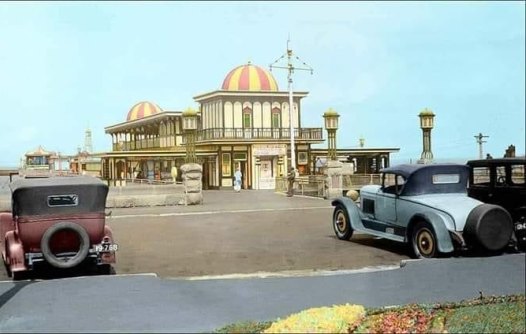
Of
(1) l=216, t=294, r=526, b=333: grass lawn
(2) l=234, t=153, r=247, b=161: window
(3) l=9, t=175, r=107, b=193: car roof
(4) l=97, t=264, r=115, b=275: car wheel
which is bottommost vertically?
(1) l=216, t=294, r=526, b=333: grass lawn

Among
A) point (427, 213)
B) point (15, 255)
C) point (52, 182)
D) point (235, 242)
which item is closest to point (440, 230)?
point (427, 213)

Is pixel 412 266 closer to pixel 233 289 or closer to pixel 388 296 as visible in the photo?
pixel 388 296

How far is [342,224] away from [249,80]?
2522 mm

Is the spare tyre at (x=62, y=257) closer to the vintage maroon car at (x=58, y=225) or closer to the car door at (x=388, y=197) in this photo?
the vintage maroon car at (x=58, y=225)

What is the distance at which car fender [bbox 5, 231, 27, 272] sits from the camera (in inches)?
230

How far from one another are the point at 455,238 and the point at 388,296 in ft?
4.26

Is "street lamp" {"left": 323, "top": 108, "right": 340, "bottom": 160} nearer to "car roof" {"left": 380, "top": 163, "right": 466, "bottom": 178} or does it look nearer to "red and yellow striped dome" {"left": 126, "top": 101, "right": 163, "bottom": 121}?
"car roof" {"left": 380, "top": 163, "right": 466, "bottom": 178}

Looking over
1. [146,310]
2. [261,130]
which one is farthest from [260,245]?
[146,310]

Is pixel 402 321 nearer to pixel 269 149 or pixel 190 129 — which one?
pixel 269 149

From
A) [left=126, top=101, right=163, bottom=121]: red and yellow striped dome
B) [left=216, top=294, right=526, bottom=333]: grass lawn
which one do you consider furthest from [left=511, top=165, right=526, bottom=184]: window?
[left=126, top=101, right=163, bottom=121]: red and yellow striped dome

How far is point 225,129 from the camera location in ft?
21.5

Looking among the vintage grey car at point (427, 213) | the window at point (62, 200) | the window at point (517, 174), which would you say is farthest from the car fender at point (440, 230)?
the window at point (62, 200)

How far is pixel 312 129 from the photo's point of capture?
7.12 metres

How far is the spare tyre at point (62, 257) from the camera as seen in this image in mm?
5613
